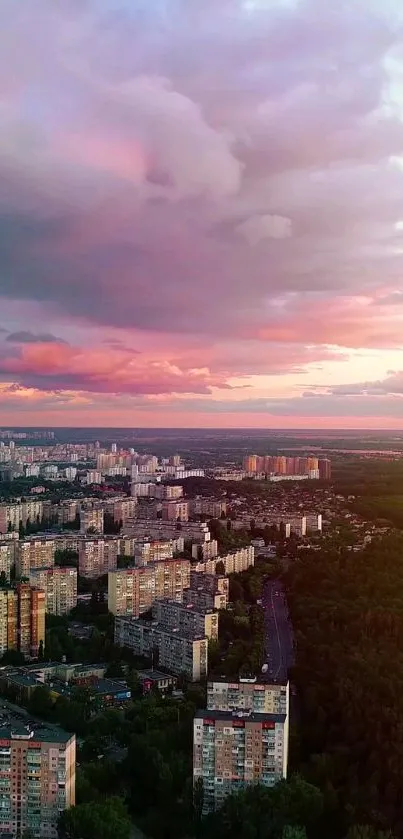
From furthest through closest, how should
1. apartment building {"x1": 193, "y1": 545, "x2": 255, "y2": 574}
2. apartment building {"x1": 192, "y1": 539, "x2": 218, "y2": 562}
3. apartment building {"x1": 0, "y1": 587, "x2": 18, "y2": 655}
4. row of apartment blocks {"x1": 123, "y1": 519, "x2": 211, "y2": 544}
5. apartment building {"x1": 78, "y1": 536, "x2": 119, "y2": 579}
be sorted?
row of apartment blocks {"x1": 123, "y1": 519, "x2": 211, "y2": 544}, apartment building {"x1": 192, "y1": 539, "x2": 218, "y2": 562}, apartment building {"x1": 78, "y1": 536, "x2": 119, "y2": 579}, apartment building {"x1": 193, "y1": 545, "x2": 255, "y2": 574}, apartment building {"x1": 0, "y1": 587, "x2": 18, "y2": 655}

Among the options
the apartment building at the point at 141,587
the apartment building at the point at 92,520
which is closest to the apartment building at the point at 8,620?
the apartment building at the point at 141,587

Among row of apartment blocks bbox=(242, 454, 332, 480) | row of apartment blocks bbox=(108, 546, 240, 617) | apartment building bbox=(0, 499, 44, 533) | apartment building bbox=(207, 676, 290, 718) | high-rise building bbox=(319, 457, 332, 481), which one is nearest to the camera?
apartment building bbox=(207, 676, 290, 718)

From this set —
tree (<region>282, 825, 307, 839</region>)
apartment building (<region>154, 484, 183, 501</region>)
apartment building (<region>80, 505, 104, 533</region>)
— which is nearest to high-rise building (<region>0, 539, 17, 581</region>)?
apartment building (<region>80, 505, 104, 533</region>)

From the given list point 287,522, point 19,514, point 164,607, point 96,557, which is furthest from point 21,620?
point 19,514

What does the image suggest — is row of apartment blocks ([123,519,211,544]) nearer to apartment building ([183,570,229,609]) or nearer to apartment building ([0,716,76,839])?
apartment building ([183,570,229,609])

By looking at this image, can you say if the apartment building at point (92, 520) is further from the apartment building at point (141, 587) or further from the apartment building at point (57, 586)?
the apartment building at point (141, 587)

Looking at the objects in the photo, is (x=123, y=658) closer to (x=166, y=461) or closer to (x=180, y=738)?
(x=180, y=738)

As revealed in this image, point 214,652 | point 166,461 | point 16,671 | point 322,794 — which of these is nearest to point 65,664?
point 16,671
